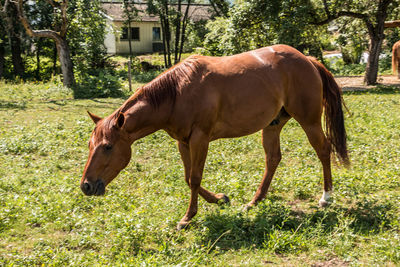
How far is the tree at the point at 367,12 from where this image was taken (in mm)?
15594

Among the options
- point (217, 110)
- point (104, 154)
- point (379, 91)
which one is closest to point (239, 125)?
point (217, 110)

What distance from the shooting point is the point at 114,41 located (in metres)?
39.0

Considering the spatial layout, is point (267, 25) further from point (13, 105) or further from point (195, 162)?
point (195, 162)

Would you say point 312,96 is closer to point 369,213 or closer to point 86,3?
point 369,213

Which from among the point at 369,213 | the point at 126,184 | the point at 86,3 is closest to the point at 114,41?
the point at 86,3

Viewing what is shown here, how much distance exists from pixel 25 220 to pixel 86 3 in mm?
19105

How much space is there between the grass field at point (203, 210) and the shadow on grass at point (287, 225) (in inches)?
0.5

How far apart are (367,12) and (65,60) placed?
14.3 meters

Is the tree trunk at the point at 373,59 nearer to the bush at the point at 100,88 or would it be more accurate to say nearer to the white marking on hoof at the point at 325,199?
the bush at the point at 100,88

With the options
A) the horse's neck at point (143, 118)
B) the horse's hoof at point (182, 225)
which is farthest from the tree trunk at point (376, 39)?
the horse's hoof at point (182, 225)

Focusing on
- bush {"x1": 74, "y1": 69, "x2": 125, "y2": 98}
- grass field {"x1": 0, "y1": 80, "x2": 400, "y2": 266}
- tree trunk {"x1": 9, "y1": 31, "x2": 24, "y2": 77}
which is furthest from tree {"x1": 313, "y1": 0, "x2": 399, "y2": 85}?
tree trunk {"x1": 9, "y1": 31, "x2": 24, "y2": 77}

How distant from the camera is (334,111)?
18.1ft

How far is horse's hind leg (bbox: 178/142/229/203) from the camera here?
495cm

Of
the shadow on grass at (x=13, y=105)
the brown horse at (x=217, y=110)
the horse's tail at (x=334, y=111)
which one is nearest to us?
the brown horse at (x=217, y=110)
